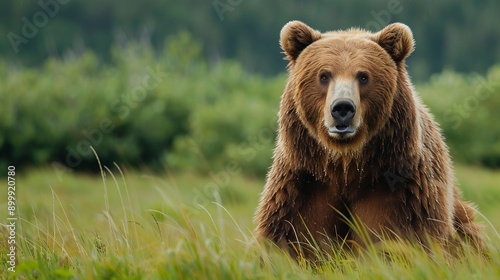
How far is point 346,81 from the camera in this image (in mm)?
4469

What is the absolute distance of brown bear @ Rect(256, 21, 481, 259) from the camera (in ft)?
14.4

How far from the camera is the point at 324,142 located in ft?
14.9

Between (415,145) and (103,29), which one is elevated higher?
(103,29)

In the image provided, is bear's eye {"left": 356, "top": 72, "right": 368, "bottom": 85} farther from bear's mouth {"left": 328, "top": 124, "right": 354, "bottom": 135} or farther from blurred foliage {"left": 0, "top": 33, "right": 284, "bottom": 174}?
blurred foliage {"left": 0, "top": 33, "right": 284, "bottom": 174}

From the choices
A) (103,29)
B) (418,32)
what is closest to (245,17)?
(103,29)

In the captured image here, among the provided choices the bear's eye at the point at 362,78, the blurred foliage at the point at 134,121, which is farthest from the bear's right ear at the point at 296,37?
the blurred foliage at the point at 134,121

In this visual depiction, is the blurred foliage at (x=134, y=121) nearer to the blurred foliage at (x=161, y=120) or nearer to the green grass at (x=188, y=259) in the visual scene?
the blurred foliage at (x=161, y=120)

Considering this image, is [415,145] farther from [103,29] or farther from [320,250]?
[103,29]

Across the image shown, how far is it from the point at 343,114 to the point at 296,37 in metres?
0.72

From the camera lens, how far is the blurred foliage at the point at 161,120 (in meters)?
20.2

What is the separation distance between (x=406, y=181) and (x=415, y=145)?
8.4 inches

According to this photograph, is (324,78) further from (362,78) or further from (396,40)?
(396,40)

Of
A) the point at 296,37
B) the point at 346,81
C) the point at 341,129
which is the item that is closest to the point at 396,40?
the point at 346,81

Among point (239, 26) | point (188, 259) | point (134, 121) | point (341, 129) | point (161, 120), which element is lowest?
point (161, 120)
